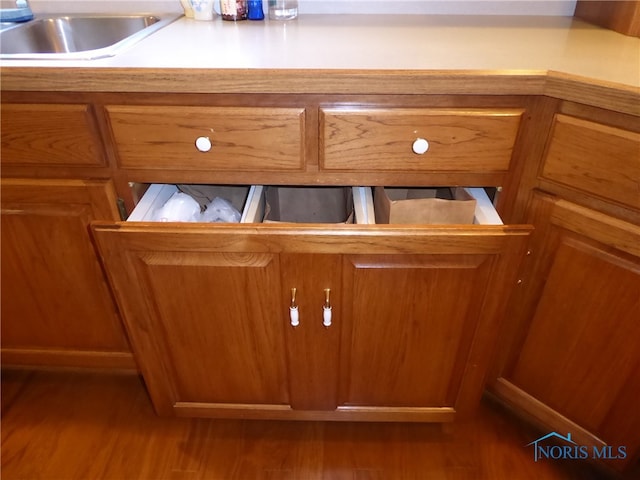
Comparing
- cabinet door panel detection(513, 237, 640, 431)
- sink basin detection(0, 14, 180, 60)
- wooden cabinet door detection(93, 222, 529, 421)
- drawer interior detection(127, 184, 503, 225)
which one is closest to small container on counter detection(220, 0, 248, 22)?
sink basin detection(0, 14, 180, 60)

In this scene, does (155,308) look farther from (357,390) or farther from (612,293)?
(612,293)

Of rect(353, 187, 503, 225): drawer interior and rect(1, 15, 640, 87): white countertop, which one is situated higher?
rect(1, 15, 640, 87): white countertop

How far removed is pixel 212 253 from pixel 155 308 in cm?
18

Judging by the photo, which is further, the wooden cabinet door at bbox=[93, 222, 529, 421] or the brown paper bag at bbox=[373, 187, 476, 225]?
the brown paper bag at bbox=[373, 187, 476, 225]

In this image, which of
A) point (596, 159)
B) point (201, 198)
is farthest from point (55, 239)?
point (596, 159)

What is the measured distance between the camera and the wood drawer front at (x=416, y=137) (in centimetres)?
77

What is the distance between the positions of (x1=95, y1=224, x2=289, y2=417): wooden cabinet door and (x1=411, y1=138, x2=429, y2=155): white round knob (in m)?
0.31

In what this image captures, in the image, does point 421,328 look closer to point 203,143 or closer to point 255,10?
point 203,143

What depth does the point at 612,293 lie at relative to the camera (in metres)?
0.81

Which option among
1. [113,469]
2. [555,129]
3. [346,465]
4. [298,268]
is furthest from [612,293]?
[113,469]

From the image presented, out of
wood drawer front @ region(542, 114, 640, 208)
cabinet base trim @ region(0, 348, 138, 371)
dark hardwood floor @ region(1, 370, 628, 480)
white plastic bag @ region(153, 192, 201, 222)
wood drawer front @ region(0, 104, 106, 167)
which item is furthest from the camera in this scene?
cabinet base trim @ region(0, 348, 138, 371)

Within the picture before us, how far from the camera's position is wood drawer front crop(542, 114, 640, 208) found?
0.70 m

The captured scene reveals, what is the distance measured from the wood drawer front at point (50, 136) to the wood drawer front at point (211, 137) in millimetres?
51

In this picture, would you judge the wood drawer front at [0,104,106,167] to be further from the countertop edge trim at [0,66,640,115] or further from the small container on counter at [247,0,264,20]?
the small container on counter at [247,0,264,20]
